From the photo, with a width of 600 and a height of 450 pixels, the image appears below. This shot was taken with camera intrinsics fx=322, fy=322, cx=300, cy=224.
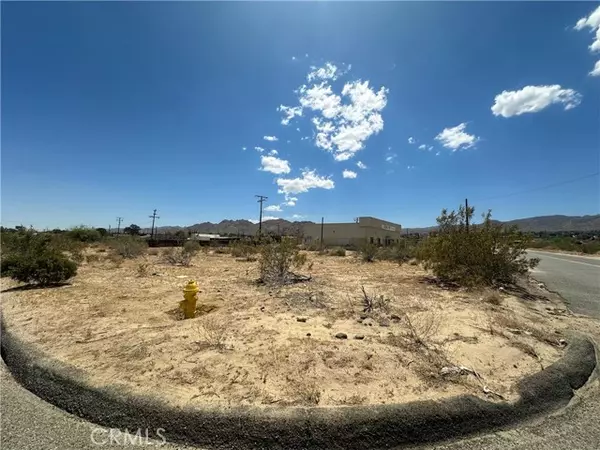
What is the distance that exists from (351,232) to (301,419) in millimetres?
58996

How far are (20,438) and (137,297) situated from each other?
556cm

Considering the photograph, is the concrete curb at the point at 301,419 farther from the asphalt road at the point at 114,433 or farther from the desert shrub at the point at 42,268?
the desert shrub at the point at 42,268

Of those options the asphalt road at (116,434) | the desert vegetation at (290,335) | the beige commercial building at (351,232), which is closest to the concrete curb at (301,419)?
the asphalt road at (116,434)

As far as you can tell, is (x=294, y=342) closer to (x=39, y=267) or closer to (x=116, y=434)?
(x=116, y=434)

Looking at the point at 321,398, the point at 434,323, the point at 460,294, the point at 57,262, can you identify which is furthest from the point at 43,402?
the point at 460,294

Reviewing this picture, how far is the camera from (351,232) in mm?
60938

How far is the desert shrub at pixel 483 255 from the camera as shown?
10.9m

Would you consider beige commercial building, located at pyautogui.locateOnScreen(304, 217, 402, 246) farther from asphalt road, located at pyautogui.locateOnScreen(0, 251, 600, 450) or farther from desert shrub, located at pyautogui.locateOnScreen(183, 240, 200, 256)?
asphalt road, located at pyautogui.locateOnScreen(0, 251, 600, 450)

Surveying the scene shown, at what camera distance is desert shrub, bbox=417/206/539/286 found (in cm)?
1091

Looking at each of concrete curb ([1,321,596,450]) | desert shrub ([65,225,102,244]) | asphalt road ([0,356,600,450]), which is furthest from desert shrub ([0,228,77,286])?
desert shrub ([65,225,102,244])

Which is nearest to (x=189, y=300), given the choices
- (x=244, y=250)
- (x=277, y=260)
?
(x=277, y=260)

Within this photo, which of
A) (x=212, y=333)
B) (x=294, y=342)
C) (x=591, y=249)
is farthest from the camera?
(x=591, y=249)

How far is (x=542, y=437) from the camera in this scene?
282 centimetres

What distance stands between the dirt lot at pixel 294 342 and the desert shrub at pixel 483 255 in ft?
7.90
